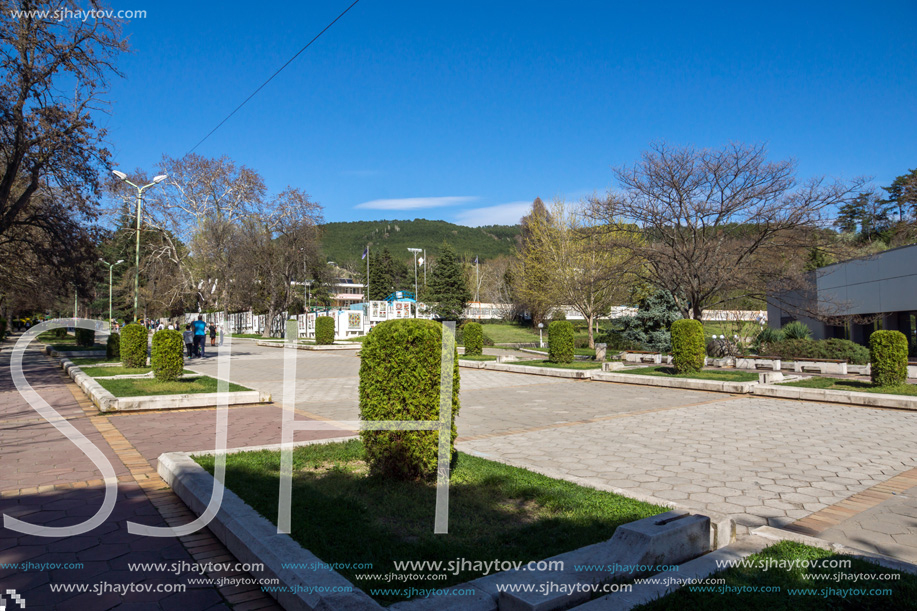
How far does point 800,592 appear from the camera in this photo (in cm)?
291

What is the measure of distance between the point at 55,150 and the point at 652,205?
19614 millimetres

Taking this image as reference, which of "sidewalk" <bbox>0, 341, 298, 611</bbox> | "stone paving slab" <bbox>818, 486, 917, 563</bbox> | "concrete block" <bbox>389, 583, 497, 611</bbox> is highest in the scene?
"concrete block" <bbox>389, 583, 497, 611</bbox>

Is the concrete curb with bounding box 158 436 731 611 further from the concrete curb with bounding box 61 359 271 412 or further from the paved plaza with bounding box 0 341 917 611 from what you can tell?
the concrete curb with bounding box 61 359 271 412

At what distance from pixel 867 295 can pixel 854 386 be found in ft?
42.3

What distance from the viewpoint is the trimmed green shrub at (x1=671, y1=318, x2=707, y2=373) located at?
1518cm

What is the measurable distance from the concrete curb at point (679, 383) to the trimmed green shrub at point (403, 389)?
10.3 meters

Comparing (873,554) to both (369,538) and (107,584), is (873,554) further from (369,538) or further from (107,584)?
(107,584)

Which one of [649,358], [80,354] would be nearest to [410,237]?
[80,354]

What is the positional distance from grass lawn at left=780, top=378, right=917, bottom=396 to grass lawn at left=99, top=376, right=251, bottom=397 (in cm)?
1310

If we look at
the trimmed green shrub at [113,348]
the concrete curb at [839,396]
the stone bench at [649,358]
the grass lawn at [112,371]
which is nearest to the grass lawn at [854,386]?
the concrete curb at [839,396]

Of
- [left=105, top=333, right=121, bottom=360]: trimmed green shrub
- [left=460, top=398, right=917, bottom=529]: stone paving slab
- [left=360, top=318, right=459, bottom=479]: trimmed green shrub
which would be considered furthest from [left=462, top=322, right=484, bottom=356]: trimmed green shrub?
[left=360, top=318, right=459, bottom=479]: trimmed green shrub

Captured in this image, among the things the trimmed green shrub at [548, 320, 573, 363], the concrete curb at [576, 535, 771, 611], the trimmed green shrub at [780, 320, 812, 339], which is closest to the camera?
the concrete curb at [576, 535, 771, 611]

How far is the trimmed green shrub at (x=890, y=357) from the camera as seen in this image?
11757 millimetres

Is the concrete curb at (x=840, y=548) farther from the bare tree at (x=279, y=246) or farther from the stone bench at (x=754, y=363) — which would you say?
the bare tree at (x=279, y=246)
